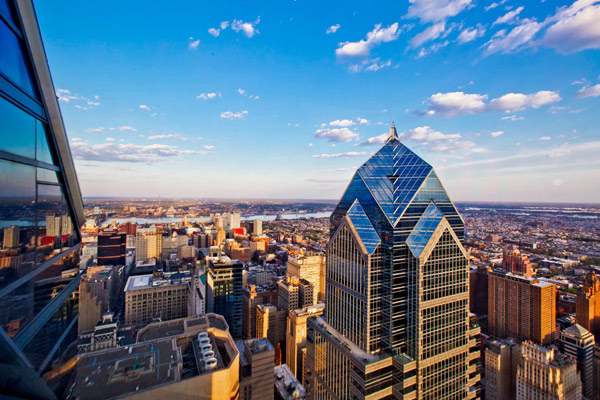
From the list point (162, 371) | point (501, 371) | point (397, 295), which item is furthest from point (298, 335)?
point (397, 295)

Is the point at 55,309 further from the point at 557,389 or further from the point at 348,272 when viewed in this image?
the point at 557,389

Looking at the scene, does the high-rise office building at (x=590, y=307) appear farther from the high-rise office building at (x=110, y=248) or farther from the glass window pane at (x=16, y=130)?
the high-rise office building at (x=110, y=248)

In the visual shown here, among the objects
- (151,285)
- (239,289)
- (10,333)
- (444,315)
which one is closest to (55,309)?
(10,333)

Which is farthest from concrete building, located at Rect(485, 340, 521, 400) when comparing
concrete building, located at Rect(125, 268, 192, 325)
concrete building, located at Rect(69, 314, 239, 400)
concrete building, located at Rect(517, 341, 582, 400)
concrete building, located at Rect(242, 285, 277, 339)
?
concrete building, located at Rect(125, 268, 192, 325)

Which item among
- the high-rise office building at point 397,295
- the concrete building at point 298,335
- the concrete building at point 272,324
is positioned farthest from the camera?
the concrete building at point 272,324

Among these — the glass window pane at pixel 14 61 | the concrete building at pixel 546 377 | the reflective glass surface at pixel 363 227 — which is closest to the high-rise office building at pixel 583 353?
the concrete building at pixel 546 377

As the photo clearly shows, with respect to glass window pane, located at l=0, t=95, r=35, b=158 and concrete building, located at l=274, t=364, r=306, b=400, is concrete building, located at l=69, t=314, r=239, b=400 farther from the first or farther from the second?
glass window pane, located at l=0, t=95, r=35, b=158
